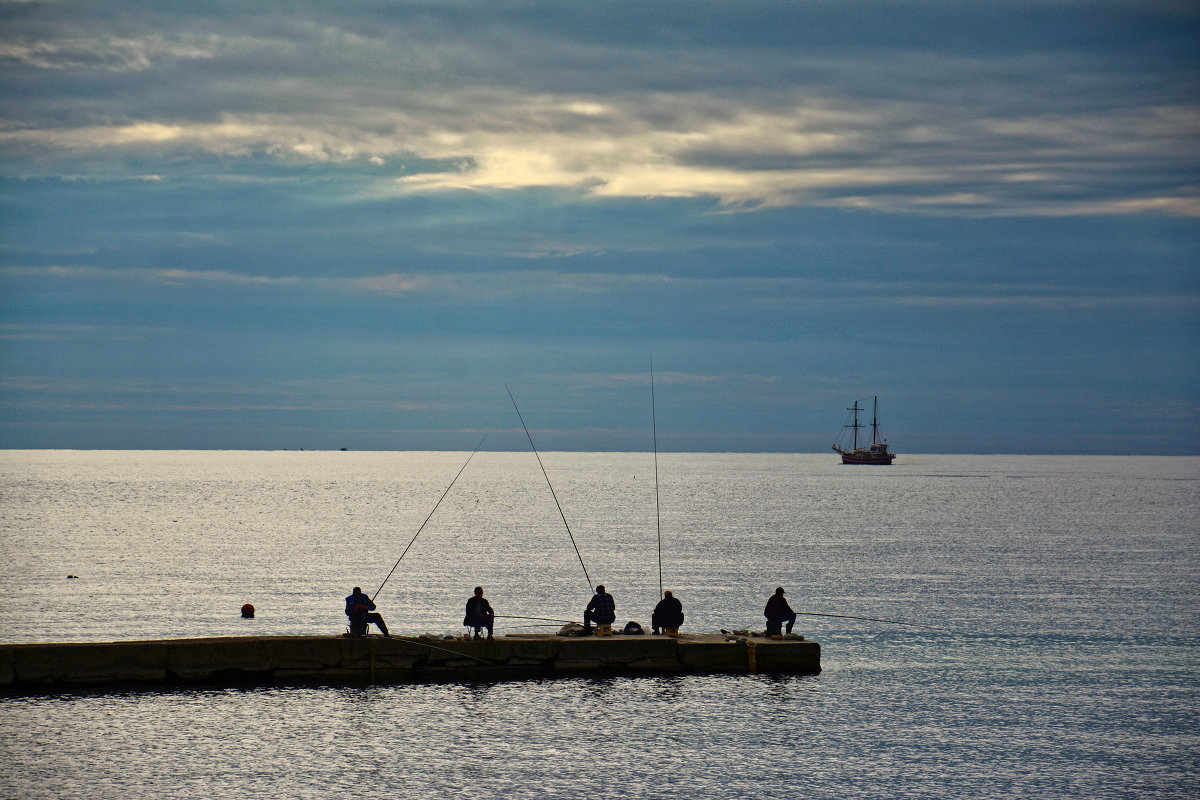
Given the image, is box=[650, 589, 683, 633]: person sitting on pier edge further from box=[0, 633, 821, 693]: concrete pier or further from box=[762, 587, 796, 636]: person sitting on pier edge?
box=[762, 587, 796, 636]: person sitting on pier edge

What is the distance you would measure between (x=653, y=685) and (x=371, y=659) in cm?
758

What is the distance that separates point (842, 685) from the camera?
30406 millimetres

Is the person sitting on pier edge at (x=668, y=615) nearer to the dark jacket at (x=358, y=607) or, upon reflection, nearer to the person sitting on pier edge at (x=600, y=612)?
the person sitting on pier edge at (x=600, y=612)

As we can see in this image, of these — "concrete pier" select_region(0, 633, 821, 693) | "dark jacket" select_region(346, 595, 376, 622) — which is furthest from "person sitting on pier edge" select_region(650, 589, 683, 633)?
"dark jacket" select_region(346, 595, 376, 622)

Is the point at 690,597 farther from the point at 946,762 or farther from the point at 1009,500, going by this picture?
the point at 1009,500

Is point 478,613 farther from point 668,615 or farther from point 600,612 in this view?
point 668,615

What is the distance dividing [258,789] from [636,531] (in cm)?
7418

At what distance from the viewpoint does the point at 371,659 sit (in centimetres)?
2941

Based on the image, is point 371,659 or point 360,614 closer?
point 371,659

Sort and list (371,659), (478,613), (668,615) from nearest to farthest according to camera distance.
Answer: (371,659) → (478,613) → (668,615)

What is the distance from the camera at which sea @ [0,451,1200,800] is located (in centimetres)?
2222

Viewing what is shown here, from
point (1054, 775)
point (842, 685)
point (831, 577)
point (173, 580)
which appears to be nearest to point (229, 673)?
point (842, 685)

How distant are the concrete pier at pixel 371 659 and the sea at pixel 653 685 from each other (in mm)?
502

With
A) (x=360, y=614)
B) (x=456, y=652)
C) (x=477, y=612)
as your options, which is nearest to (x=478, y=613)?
(x=477, y=612)
